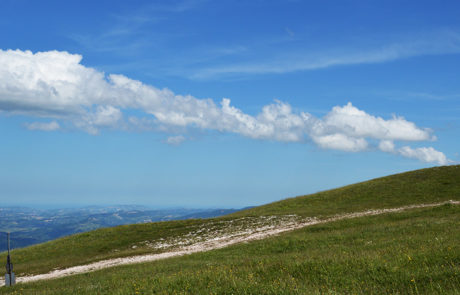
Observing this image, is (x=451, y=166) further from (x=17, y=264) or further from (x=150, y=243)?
(x=17, y=264)

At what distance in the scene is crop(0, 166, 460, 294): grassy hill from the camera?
1189 centimetres

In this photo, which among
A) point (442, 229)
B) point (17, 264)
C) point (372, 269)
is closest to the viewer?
point (372, 269)

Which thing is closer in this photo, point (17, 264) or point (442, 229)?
point (442, 229)

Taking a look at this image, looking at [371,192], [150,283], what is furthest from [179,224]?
[150,283]

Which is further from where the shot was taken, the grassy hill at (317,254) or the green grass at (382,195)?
the green grass at (382,195)

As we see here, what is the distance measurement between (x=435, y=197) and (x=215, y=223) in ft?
102

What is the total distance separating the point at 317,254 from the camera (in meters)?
20.0

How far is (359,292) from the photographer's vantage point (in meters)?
10.5

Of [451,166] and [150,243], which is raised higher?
[451,166]

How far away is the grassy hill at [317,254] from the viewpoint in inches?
468

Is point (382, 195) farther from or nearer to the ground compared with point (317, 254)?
farther from the ground

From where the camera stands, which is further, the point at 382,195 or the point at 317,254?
the point at 382,195

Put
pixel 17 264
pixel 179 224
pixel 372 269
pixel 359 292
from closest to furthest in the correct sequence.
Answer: pixel 359 292 < pixel 372 269 < pixel 17 264 < pixel 179 224

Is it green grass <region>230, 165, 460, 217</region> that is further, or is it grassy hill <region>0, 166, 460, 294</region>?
green grass <region>230, 165, 460, 217</region>
